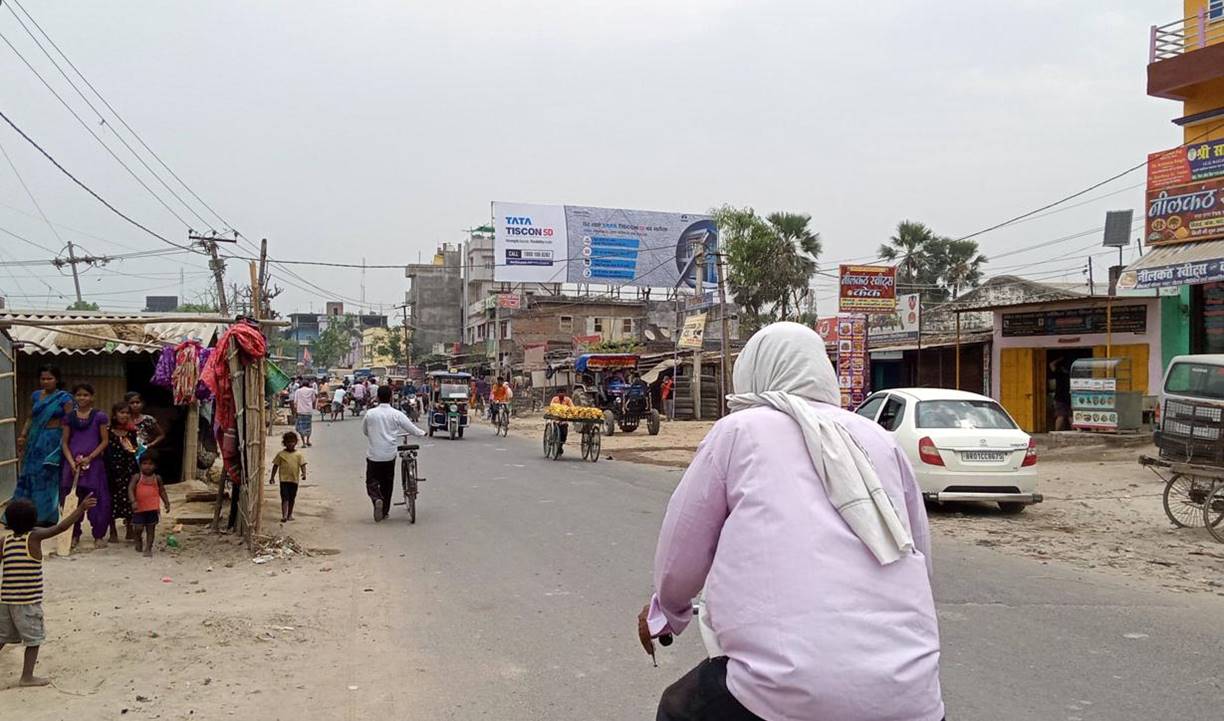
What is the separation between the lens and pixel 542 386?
4947 cm

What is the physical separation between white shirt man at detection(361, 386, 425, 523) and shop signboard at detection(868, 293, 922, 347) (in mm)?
16867

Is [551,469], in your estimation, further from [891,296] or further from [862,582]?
[862,582]

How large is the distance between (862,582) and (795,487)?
0.85 ft

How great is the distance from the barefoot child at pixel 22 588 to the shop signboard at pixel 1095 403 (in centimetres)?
2024

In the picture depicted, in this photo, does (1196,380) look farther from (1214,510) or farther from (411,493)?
(411,493)

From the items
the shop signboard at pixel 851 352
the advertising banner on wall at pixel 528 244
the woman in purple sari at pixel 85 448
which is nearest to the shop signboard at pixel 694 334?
the shop signboard at pixel 851 352

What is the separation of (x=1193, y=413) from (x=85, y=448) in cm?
1227

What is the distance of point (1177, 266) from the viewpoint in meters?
18.2

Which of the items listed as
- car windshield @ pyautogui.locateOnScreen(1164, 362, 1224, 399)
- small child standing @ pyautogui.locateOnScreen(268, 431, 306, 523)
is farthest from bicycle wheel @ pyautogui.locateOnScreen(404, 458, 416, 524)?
car windshield @ pyautogui.locateOnScreen(1164, 362, 1224, 399)

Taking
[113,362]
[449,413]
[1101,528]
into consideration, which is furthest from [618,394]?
[1101,528]

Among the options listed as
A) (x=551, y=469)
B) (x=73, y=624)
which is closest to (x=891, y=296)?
(x=551, y=469)

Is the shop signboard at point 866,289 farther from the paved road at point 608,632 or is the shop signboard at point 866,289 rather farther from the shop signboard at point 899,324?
the paved road at point 608,632

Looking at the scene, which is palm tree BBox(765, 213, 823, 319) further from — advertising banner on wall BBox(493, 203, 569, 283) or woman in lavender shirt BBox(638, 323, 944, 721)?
woman in lavender shirt BBox(638, 323, 944, 721)

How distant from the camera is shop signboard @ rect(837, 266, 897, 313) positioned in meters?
24.7
